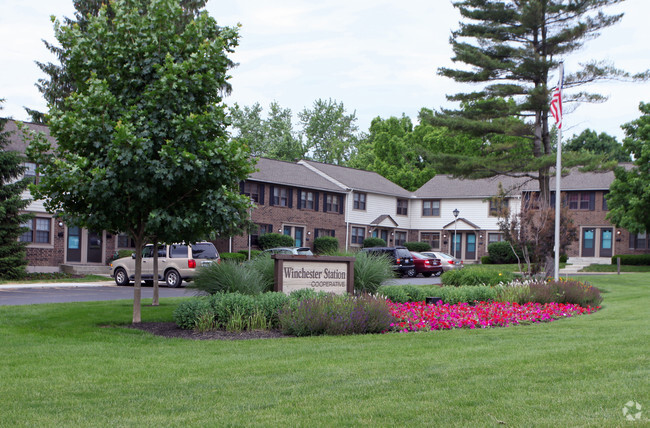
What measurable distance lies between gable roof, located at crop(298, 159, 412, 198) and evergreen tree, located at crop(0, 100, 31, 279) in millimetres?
25888

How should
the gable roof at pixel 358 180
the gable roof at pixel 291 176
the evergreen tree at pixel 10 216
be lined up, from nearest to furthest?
the evergreen tree at pixel 10 216 < the gable roof at pixel 291 176 < the gable roof at pixel 358 180

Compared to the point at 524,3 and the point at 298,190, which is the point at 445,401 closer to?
the point at 524,3

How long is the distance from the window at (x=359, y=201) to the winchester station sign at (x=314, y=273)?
35.4 m

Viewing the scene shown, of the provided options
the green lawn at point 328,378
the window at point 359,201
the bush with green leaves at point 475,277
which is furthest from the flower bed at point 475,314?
the window at point 359,201

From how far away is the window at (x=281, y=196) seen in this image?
45.2 metres

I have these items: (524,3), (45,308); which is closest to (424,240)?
(524,3)

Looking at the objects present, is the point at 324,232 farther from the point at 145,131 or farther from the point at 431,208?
the point at 145,131

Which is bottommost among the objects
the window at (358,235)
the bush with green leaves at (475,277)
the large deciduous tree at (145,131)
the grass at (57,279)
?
the grass at (57,279)

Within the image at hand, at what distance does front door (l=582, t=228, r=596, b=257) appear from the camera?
4931 cm

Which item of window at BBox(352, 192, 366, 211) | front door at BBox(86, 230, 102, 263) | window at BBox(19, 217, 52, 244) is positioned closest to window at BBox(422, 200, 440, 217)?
window at BBox(352, 192, 366, 211)

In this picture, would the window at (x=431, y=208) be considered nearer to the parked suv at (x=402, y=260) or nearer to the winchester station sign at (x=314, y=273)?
the parked suv at (x=402, y=260)

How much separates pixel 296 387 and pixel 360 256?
10180 millimetres

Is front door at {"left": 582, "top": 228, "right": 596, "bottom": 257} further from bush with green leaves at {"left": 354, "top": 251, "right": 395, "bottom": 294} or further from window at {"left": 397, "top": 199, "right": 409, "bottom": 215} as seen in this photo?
bush with green leaves at {"left": 354, "top": 251, "right": 395, "bottom": 294}

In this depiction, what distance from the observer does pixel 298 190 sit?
46.8 m
